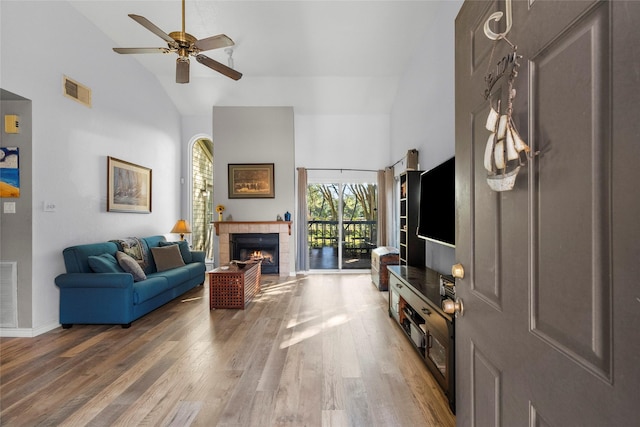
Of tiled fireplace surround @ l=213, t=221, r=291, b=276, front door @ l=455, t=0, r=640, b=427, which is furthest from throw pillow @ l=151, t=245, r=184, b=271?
front door @ l=455, t=0, r=640, b=427

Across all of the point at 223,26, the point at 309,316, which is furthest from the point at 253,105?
the point at 309,316

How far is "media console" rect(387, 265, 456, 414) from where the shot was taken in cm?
184

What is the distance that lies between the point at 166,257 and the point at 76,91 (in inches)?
97.5

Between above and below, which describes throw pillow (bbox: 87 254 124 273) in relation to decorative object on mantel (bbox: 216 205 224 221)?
below

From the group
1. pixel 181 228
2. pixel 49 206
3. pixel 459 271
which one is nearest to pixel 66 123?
pixel 49 206

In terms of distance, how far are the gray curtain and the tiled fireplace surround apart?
0.24 metres

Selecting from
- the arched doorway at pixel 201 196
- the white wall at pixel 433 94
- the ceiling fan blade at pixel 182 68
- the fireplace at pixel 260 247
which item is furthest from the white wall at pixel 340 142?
the ceiling fan blade at pixel 182 68

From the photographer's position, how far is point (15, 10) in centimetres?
290

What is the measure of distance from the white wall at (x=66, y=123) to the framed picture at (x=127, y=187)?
4.0 inches

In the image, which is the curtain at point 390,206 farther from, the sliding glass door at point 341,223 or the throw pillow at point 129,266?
the throw pillow at point 129,266

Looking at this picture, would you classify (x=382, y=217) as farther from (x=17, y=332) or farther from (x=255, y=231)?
(x=17, y=332)

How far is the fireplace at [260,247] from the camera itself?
20.2 ft

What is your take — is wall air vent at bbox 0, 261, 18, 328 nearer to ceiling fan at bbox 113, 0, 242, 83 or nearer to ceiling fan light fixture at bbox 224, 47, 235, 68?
ceiling fan at bbox 113, 0, 242, 83

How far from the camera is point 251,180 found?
6.13m
